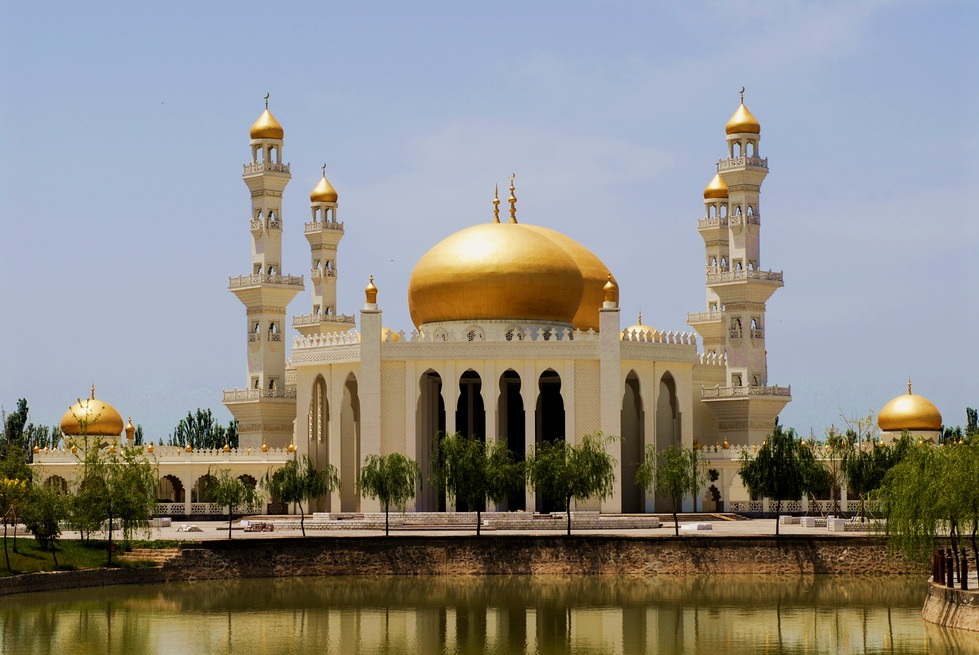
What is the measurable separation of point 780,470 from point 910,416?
1514 cm

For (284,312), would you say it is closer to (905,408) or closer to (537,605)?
(905,408)

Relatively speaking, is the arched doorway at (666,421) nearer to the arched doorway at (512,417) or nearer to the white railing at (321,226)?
the arched doorway at (512,417)

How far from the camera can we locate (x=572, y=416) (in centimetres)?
4950

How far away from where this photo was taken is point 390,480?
43250mm

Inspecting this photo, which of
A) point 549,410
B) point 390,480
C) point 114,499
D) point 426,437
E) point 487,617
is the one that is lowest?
point 487,617

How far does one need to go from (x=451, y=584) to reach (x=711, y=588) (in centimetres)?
600

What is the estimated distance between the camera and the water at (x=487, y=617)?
1097 inches

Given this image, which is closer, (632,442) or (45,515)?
(45,515)

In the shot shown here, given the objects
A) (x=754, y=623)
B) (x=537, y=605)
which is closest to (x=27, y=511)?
(x=537, y=605)

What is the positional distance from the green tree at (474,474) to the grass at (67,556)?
798 cm

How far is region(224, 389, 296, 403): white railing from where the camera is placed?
5712cm

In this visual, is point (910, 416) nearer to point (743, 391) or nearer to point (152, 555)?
point (743, 391)

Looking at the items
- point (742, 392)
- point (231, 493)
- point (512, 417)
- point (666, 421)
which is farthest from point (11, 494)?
point (742, 392)

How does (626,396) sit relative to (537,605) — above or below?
above
